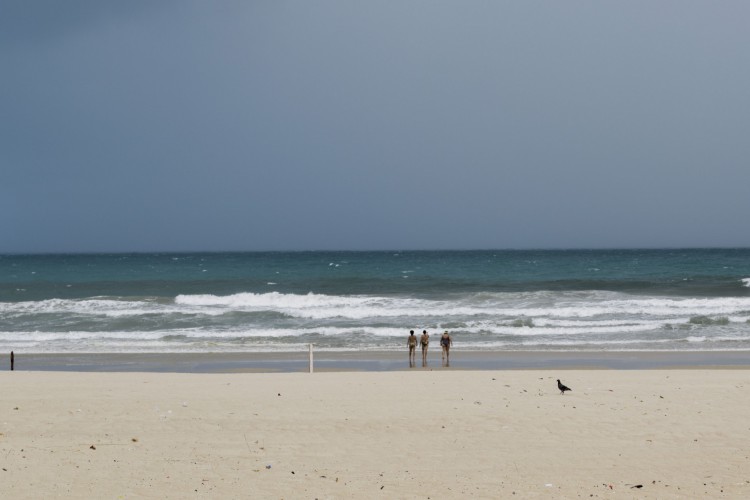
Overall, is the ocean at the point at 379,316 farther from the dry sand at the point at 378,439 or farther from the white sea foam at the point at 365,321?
the dry sand at the point at 378,439

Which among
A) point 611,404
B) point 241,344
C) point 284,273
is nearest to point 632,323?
point 241,344

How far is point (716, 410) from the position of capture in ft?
39.6

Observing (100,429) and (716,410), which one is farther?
(716,410)

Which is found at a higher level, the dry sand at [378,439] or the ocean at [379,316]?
the dry sand at [378,439]

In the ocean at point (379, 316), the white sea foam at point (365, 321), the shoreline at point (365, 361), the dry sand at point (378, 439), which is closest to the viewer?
the dry sand at point (378, 439)

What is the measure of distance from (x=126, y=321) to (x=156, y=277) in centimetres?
3573

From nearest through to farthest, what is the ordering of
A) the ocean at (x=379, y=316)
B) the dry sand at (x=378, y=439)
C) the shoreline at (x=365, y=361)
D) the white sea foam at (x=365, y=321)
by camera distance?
→ the dry sand at (x=378, y=439) → the shoreline at (x=365, y=361) → the ocean at (x=379, y=316) → the white sea foam at (x=365, y=321)

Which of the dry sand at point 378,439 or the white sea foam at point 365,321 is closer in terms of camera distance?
the dry sand at point 378,439

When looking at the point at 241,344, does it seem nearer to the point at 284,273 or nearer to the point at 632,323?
the point at 632,323

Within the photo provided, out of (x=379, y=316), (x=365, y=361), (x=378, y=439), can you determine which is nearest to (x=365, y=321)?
(x=379, y=316)

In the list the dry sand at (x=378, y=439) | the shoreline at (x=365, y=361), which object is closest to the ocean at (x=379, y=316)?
the shoreline at (x=365, y=361)

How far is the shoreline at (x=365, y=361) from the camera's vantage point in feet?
65.6

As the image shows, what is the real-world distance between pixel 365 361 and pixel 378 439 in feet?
38.2

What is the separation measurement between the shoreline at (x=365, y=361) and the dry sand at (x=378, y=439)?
4.43 meters
